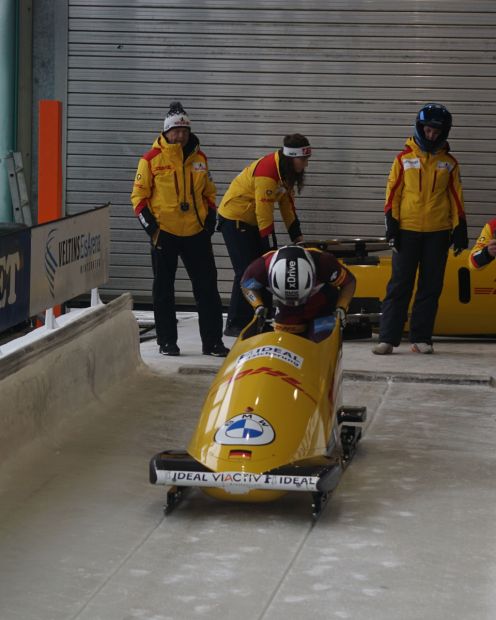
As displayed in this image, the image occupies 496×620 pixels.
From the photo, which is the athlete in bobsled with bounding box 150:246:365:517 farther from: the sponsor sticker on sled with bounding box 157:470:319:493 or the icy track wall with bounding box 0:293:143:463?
the icy track wall with bounding box 0:293:143:463

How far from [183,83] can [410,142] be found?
10.7 feet

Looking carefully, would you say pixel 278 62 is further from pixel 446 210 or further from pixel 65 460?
pixel 65 460

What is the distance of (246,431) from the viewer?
16.6 ft

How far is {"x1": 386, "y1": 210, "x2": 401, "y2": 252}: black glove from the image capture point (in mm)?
8727

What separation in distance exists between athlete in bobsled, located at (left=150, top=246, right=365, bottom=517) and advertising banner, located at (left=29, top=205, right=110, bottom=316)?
3.59ft

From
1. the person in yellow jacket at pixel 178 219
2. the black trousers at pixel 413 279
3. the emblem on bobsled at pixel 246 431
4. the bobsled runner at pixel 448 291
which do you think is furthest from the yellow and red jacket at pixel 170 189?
the emblem on bobsled at pixel 246 431

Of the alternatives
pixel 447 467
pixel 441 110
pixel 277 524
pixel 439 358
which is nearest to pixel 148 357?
pixel 439 358

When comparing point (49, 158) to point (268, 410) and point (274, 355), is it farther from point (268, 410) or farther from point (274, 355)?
point (268, 410)

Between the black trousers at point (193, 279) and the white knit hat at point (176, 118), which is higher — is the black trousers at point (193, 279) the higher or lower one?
the lower one

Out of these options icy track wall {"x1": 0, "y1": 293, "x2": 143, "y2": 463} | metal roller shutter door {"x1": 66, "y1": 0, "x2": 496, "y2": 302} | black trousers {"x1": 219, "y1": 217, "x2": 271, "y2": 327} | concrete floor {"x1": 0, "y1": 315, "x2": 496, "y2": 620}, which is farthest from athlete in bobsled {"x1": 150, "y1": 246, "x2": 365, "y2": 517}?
metal roller shutter door {"x1": 66, "y1": 0, "x2": 496, "y2": 302}

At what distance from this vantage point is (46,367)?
635 centimetres

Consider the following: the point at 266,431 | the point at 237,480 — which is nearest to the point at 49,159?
the point at 266,431

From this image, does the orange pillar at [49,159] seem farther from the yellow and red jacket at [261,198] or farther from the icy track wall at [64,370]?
the icy track wall at [64,370]

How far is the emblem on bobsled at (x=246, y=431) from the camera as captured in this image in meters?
5.01
